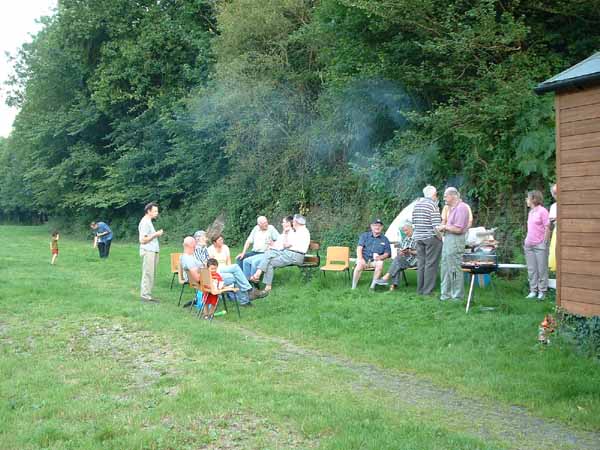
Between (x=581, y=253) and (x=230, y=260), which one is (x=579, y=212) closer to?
(x=581, y=253)

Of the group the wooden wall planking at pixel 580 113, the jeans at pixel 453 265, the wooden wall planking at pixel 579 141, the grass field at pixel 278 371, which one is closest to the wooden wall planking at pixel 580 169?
the wooden wall planking at pixel 579 141

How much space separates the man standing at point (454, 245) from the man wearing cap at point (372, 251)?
1848mm

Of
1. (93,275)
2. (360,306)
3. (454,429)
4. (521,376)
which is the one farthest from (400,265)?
(93,275)

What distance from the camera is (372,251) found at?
12.5 m

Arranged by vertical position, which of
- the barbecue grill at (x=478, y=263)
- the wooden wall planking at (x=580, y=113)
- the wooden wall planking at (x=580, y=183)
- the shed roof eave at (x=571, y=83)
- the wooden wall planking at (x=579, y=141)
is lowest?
the barbecue grill at (x=478, y=263)

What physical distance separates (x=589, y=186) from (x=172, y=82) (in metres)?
26.1

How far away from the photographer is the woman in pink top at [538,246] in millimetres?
10523

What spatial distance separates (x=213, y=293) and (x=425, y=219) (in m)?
3.51

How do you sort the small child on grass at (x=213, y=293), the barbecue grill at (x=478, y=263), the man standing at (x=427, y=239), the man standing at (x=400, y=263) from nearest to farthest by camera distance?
1. the barbecue grill at (x=478, y=263)
2. the small child on grass at (x=213, y=293)
3. the man standing at (x=427, y=239)
4. the man standing at (x=400, y=263)

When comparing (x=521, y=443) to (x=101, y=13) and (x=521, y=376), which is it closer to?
(x=521, y=376)

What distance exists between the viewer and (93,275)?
16.7 metres

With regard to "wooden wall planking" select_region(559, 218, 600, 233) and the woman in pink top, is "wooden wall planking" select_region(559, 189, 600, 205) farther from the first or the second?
the woman in pink top

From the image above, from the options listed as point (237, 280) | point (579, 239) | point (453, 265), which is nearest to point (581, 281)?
point (579, 239)

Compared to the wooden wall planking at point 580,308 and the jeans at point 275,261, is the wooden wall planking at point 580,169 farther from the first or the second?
the jeans at point 275,261
